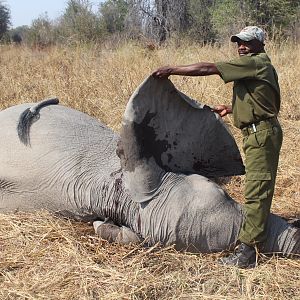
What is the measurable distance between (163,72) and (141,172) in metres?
0.62

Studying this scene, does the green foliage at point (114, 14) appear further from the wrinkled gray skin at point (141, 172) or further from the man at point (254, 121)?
the man at point (254, 121)

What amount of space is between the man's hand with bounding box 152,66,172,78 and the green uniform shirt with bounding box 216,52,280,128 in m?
0.26

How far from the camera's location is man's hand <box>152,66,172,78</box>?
286 cm

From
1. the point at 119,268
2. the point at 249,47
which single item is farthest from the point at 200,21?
the point at 119,268

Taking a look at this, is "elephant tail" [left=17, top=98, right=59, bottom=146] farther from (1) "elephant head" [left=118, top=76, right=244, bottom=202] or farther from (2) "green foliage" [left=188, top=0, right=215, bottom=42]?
(2) "green foliage" [left=188, top=0, right=215, bottom=42]

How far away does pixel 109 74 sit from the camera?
297 inches

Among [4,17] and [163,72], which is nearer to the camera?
[163,72]

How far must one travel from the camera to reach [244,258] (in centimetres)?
300

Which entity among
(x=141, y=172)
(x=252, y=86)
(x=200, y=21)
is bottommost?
(x=141, y=172)

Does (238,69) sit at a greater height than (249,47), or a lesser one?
lesser

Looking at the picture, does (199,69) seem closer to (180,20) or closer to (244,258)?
(244,258)

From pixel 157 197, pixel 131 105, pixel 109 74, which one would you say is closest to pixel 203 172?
pixel 157 197

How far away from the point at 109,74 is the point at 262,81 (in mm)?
4868

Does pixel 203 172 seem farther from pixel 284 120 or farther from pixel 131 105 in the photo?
pixel 284 120
